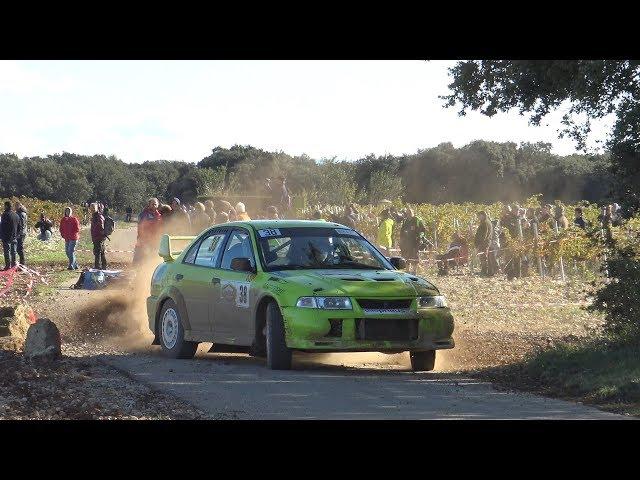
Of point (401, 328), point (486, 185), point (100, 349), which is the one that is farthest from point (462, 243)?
point (486, 185)

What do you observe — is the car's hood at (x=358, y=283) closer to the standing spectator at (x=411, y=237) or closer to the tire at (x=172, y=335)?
the tire at (x=172, y=335)

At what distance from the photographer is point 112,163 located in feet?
361

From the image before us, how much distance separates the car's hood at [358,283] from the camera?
12375 millimetres

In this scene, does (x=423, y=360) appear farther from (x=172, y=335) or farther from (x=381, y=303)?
(x=172, y=335)

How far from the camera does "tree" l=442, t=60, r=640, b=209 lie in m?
13.2

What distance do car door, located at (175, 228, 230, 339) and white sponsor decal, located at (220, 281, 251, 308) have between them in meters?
0.15

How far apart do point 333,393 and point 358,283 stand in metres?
1.95

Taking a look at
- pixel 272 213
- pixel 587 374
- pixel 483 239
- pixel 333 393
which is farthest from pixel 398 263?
pixel 483 239

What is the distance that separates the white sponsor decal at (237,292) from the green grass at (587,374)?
275cm

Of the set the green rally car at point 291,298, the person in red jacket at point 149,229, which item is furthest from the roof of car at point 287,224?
the person in red jacket at point 149,229

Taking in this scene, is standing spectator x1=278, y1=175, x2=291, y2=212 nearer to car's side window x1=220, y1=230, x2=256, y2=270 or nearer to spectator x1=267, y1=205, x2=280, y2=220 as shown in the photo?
spectator x1=267, y1=205, x2=280, y2=220
